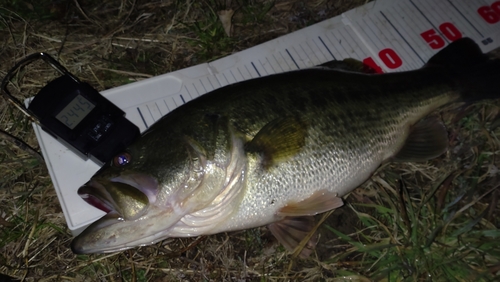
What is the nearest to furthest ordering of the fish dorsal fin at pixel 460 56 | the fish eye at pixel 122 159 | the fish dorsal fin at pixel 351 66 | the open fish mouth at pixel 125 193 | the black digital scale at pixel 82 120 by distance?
the open fish mouth at pixel 125 193, the fish eye at pixel 122 159, the black digital scale at pixel 82 120, the fish dorsal fin at pixel 351 66, the fish dorsal fin at pixel 460 56

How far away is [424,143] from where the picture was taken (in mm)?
2707

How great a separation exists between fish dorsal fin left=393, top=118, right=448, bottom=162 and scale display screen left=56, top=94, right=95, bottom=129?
6.39ft

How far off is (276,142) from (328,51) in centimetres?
134

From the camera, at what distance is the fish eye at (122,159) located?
6.68 feet

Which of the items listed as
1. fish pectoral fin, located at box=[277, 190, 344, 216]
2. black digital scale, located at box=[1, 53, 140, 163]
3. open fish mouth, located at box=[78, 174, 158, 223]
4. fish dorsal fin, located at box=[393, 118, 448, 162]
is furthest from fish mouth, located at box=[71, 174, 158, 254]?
fish dorsal fin, located at box=[393, 118, 448, 162]

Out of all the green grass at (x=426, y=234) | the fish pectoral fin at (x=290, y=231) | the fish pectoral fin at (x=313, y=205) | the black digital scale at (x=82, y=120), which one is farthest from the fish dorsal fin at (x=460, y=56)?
the black digital scale at (x=82, y=120)

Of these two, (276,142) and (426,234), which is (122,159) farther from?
(426,234)

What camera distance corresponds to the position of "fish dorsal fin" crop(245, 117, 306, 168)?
2.15m

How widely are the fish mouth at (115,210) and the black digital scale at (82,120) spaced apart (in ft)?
1.51

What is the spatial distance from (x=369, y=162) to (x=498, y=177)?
110cm

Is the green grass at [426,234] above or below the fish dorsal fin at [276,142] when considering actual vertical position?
below

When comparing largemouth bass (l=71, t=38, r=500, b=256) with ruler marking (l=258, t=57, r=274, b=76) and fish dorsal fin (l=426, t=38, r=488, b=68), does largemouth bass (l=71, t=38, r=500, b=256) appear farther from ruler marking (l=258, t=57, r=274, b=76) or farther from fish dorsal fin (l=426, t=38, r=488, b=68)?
ruler marking (l=258, t=57, r=274, b=76)

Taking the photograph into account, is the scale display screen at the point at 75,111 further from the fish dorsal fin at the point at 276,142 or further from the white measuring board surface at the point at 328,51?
the fish dorsal fin at the point at 276,142

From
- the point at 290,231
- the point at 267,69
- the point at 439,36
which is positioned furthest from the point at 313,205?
the point at 439,36
